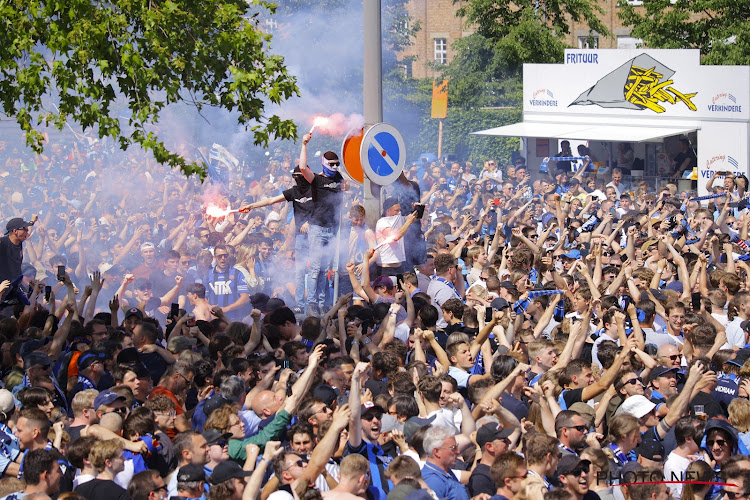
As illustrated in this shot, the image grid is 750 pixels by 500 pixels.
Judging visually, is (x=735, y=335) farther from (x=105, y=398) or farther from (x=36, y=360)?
(x=36, y=360)

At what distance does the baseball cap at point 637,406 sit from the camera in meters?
6.43

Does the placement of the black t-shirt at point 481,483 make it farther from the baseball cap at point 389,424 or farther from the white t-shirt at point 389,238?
the white t-shirt at point 389,238

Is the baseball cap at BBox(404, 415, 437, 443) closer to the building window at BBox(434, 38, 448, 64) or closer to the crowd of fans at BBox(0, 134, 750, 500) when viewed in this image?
the crowd of fans at BBox(0, 134, 750, 500)

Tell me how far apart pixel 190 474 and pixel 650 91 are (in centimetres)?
1791

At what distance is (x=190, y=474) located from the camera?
5.35 metres

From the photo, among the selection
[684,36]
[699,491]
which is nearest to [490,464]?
[699,491]

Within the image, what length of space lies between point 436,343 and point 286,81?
8.11 feet

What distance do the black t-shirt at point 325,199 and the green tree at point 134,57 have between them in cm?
142

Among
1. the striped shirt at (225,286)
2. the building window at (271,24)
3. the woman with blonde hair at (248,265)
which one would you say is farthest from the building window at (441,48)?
the striped shirt at (225,286)

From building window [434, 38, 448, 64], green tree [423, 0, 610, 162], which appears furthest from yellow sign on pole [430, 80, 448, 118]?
building window [434, 38, 448, 64]

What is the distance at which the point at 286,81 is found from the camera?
27.3 feet

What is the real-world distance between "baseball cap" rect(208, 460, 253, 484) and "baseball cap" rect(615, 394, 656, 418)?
2.50 m

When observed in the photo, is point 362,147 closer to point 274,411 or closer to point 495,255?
point 274,411

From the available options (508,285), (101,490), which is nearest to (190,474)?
(101,490)
